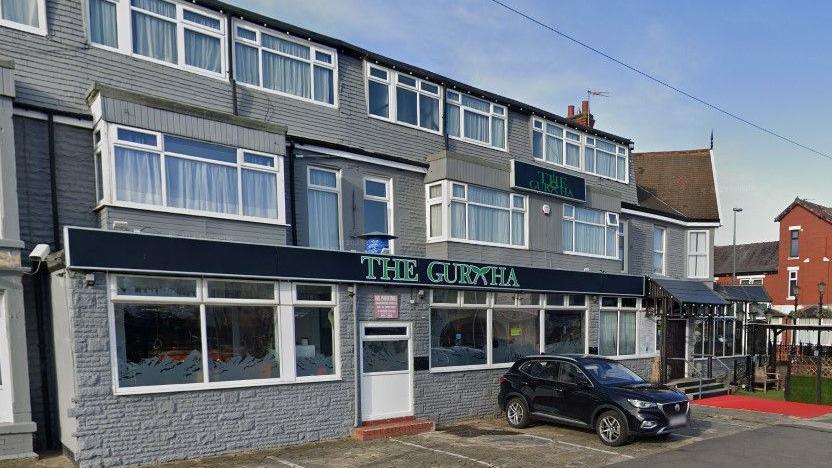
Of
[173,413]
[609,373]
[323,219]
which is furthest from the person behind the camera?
[323,219]

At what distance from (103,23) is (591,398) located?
11.3 m

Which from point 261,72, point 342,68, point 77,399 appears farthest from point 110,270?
point 342,68

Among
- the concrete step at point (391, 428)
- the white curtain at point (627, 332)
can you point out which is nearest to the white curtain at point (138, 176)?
the concrete step at point (391, 428)

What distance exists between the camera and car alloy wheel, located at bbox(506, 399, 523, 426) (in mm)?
11992

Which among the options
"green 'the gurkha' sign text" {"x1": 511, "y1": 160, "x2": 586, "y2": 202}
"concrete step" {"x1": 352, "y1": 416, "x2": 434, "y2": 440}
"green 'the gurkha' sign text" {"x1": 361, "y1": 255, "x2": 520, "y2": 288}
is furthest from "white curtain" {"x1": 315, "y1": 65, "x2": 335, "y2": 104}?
"concrete step" {"x1": 352, "y1": 416, "x2": 434, "y2": 440}

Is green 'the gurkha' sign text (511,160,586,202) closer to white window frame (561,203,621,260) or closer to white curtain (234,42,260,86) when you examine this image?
white window frame (561,203,621,260)

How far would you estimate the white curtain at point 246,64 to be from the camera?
37.6ft

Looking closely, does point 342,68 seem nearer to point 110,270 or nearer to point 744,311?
point 110,270

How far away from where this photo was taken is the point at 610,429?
34.3ft

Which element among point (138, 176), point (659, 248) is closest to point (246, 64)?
point (138, 176)

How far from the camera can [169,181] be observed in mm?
9703

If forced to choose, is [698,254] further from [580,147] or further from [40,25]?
[40,25]

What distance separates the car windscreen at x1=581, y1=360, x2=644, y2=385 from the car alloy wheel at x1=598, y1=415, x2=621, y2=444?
0.72 m

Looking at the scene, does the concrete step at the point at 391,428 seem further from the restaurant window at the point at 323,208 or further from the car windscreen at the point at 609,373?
the restaurant window at the point at 323,208
